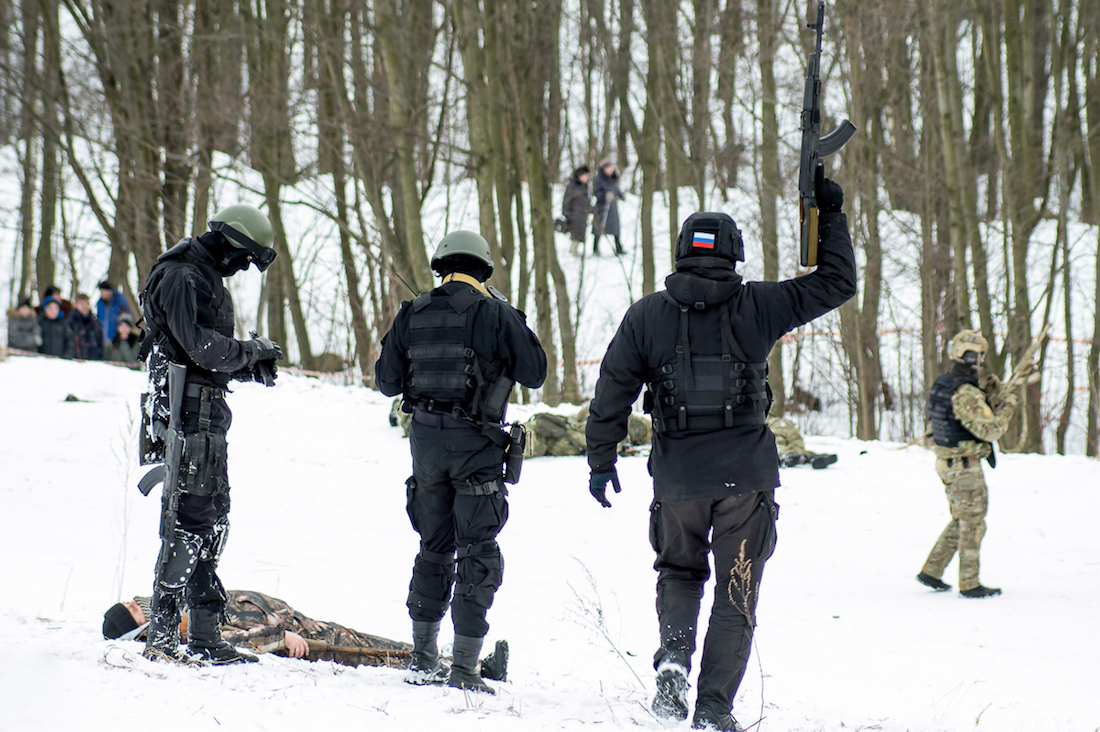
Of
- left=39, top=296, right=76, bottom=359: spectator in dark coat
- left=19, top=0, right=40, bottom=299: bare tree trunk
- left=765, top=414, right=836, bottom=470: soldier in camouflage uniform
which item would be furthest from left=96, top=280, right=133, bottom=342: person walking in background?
left=765, top=414, right=836, bottom=470: soldier in camouflage uniform

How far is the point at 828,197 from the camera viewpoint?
3387 mm

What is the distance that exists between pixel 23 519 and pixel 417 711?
515cm

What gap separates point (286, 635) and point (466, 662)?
38.8 inches

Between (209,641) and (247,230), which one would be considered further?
(247,230)

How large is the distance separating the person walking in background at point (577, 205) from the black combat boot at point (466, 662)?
50.3ft

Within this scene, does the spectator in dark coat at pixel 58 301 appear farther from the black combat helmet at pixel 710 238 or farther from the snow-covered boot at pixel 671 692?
the snow-covered boot at pixel 671 692

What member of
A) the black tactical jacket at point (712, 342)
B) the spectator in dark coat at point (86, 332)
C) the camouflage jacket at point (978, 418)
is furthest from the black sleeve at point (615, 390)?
the spectator in dark coat at point (86, 332)

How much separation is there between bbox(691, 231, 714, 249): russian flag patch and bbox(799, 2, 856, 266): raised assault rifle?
0.32 metres

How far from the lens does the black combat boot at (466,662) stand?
3693mm

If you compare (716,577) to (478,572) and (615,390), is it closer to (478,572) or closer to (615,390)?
(615,390)

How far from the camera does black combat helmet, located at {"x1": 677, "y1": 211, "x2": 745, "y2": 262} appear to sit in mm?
3414

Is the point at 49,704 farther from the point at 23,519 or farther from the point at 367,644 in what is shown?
the point at 23,519

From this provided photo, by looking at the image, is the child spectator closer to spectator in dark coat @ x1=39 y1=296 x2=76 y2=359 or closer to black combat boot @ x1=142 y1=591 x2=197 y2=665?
spectator in dark coat @ x1=39 y1=296 x2=76 y2=359

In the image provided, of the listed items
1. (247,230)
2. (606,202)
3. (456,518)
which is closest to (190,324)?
(247,230)
